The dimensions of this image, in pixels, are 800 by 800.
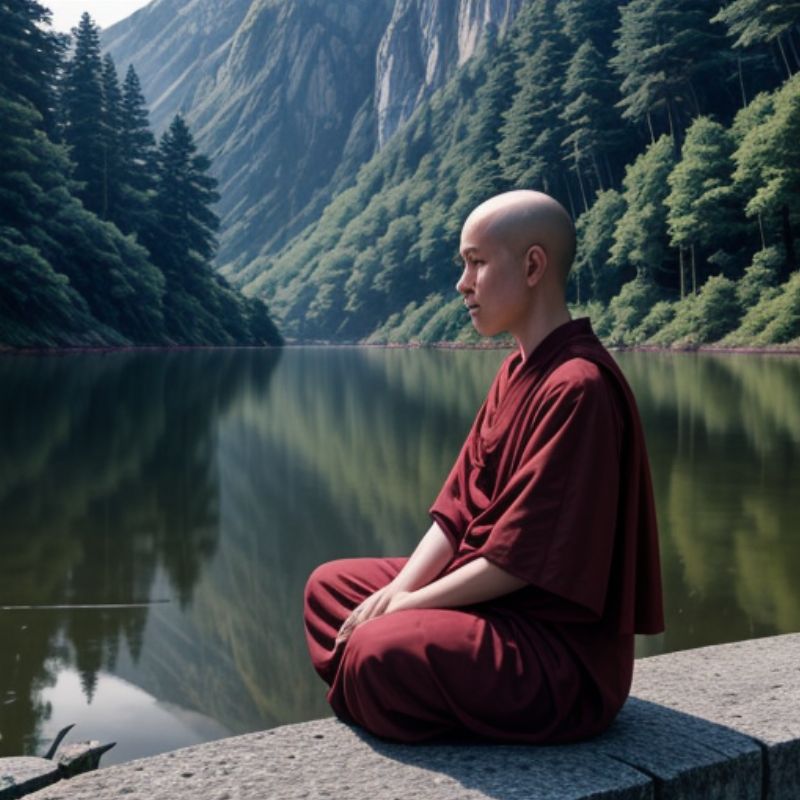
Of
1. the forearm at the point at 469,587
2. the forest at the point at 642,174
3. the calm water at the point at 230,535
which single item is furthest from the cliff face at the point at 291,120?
the forearm at the point at 469,587

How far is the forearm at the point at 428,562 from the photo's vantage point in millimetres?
2627

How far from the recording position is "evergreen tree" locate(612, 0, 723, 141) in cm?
4462

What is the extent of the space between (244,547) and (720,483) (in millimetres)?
4083

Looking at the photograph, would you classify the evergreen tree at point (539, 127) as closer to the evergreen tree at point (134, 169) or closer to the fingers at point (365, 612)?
the evergreen tree at point (134, 169)

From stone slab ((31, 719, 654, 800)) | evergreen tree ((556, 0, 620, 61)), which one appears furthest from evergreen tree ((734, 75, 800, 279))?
stone slab ((31, 719, 654, 800))

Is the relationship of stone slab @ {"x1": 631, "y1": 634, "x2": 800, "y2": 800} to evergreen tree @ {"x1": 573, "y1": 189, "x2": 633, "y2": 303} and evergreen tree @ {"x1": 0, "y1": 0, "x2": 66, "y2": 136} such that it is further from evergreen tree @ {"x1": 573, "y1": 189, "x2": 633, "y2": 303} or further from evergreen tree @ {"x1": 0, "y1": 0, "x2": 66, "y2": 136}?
evergreen tree @ {"x1": 573, "y1": 189, "x2": 633, "y2": 303}

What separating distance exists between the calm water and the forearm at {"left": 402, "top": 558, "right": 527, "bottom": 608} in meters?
1.51

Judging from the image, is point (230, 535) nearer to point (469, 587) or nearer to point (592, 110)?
point (469, 587)

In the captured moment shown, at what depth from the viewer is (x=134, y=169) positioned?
49.7 m

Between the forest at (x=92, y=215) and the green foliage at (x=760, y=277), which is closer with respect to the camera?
the forest at (x=92, y=215)

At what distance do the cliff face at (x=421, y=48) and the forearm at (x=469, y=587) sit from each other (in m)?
113

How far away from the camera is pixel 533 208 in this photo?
8.16 ft

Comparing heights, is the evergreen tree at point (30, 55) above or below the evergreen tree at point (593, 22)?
below

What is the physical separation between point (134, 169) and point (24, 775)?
4990 centimetres
